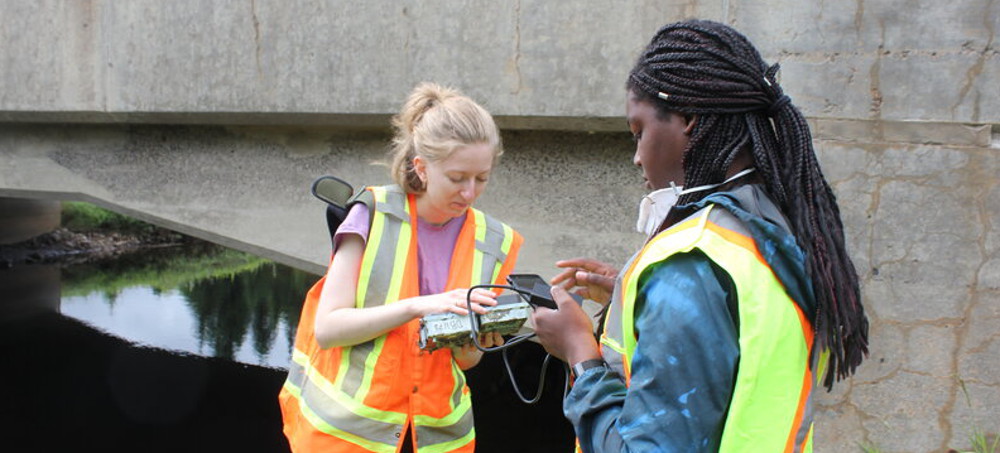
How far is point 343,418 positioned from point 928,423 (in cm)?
239

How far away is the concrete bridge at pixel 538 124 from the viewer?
9.39 feet

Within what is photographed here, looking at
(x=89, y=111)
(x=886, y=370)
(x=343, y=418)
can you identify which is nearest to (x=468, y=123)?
(x=343, y=418)

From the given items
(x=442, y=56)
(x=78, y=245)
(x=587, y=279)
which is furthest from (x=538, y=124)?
(x=78, y=245)

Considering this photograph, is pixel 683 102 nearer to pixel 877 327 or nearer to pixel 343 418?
pixel 343 418

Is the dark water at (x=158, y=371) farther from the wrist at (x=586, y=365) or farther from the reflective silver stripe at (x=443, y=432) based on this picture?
the wrist at (x=586, y=365)

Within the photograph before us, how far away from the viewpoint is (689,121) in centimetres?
125

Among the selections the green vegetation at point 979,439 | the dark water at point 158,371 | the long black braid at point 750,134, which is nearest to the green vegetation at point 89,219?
the dark water at point 158,371

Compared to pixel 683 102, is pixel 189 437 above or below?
below

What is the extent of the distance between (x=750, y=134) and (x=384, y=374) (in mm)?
1251

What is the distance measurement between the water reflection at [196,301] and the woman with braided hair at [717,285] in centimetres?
650

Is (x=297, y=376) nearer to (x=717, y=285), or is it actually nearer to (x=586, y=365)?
(x=586, y=365)

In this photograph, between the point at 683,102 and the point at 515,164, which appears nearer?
the point at 683,102

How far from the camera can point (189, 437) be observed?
5445 millimetres

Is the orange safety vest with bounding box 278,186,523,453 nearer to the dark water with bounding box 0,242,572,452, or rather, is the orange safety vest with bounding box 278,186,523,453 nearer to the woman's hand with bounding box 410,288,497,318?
the woman's hand with bounding box 410,288,497,318
